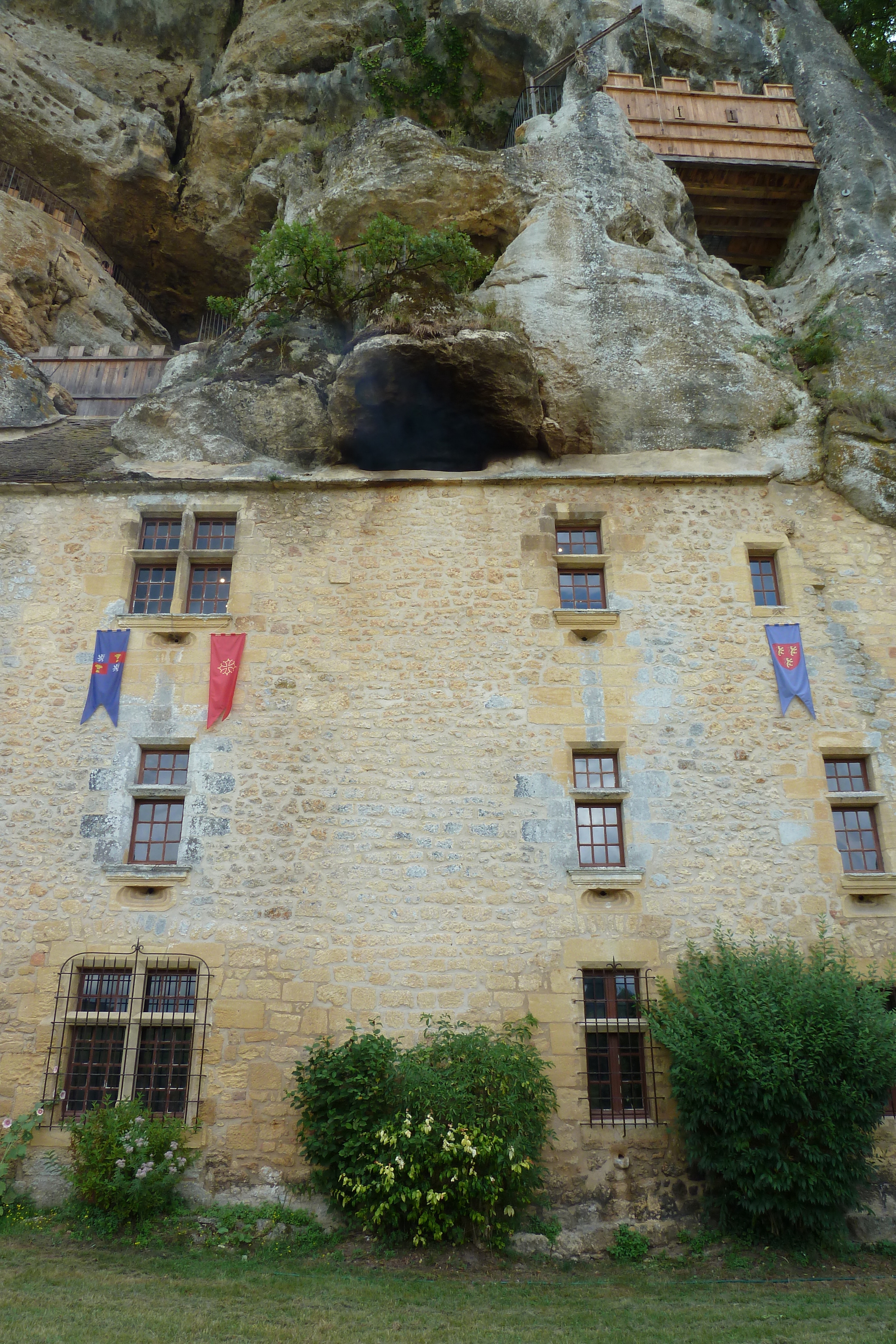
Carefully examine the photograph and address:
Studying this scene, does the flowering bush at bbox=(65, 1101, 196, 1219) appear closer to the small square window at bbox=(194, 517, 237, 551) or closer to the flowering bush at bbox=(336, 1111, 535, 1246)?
the flowering bush at bbox=(336, 1111, 535, 1246)

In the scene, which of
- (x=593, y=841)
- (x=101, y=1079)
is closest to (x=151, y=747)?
(x=101, y=1079)

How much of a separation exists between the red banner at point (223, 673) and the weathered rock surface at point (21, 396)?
490 cm

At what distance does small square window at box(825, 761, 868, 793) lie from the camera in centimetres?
1030

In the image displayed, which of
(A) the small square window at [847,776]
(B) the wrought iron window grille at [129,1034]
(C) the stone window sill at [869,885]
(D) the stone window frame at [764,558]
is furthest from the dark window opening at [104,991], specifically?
(D) the stone window frame at [764,558]

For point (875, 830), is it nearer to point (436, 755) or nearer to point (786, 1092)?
point (786, 1092)

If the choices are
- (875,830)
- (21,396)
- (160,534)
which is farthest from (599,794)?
(21,396)

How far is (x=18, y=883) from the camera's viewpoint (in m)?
9.62

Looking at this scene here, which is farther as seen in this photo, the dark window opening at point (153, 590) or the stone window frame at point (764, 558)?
the dark window opening at point (153, 590)

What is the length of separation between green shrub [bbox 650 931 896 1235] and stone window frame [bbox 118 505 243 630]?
695 centimetres

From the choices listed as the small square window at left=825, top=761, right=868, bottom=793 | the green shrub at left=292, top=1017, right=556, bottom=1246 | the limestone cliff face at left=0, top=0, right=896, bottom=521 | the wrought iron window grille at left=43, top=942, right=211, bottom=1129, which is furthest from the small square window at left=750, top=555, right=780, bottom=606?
the wrought iron window grille at left=43, top=942, right=211, bottom=1129

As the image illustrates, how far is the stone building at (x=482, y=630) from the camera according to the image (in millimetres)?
9242

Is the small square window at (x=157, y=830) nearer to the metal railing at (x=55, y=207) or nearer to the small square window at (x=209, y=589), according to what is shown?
the small square window at (x=209, y=589)

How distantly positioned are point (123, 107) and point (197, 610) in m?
12.7

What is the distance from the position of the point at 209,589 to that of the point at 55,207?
10.9 meters
